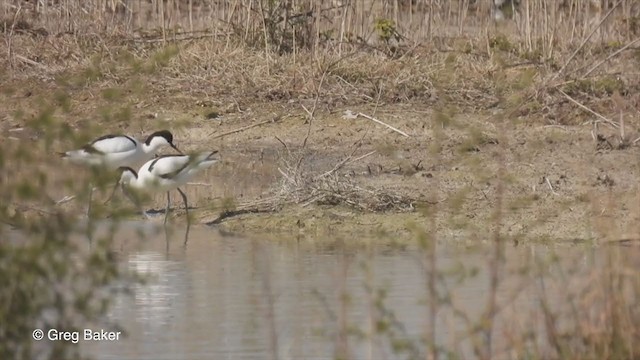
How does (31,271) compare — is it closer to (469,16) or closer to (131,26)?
(131,26)

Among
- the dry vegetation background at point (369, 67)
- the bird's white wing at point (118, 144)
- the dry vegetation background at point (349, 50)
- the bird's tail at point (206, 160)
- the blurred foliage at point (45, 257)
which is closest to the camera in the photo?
the blurred foliage at point (45, 257)

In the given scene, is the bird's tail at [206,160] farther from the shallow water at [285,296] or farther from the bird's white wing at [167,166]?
the shallow water at [285,296]

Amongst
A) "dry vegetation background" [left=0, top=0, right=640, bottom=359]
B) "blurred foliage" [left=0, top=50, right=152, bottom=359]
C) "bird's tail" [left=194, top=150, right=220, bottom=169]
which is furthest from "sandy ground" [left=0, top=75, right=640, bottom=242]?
"blurred foliage" [left=0, top=50, right=152, bottom=359]

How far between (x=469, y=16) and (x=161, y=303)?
12086 mm

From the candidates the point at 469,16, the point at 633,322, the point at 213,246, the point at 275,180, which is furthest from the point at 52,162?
the point at 469,16

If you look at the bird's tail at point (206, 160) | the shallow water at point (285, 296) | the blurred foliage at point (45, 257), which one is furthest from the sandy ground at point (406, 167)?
the blurred foliage at point (45, 257)

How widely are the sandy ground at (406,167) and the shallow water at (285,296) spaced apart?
1.38ft

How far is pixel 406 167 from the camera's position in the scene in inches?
455

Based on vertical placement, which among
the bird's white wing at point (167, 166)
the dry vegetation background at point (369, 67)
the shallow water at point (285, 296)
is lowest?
the shallow water at point (285, 296)

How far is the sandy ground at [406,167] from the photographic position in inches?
388

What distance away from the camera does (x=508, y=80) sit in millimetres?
14406

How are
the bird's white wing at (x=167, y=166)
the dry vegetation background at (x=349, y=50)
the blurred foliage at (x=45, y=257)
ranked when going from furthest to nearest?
1. the dry vegetation background at (x=349, y=50)
2. the bird's white wing at (x=167, y=166)
3. the blurred foliage at (x=45, y=257)

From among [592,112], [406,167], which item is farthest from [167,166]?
[592,112]

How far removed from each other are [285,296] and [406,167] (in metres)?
3.87
